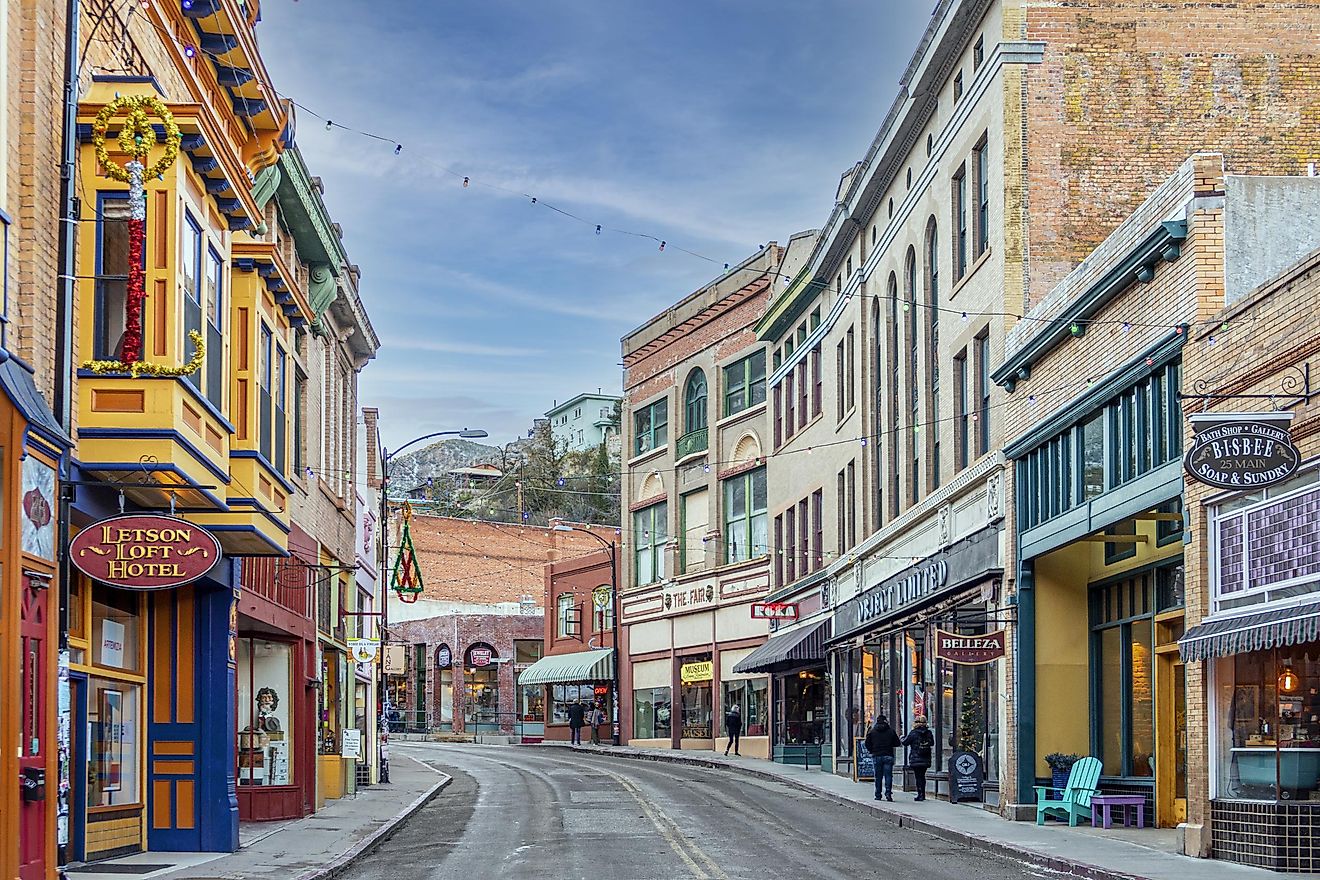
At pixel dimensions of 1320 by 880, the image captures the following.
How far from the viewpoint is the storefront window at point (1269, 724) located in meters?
18.2

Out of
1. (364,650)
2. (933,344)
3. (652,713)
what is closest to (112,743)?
(364,650)

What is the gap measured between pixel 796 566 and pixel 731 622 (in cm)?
669

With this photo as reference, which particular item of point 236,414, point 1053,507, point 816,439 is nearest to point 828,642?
point 816,439

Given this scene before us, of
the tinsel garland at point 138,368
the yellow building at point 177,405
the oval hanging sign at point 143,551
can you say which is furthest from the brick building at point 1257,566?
the yellow building at point 177,405

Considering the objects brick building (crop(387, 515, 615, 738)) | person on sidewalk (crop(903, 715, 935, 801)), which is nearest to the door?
person on sidewalk (crop(903, 715, 935, 801))

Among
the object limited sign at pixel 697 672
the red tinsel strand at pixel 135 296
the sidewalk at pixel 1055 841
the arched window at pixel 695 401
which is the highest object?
the arched window at pixel 695 401

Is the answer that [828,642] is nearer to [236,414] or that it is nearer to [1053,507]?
[1053,507]

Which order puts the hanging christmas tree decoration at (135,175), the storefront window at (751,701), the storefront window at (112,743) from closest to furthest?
1. the hanging christmas tree decoration at (135,175)
2. the storefront window at (112,743)
3. the storefront window at (751,701)

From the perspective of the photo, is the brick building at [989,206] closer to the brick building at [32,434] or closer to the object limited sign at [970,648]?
the object limited sign at [970,648]

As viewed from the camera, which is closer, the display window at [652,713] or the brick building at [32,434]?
the brick building at [32,434]

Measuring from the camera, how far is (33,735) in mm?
14766

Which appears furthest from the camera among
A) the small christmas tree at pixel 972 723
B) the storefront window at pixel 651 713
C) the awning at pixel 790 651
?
the storefront window at pixel 651 713

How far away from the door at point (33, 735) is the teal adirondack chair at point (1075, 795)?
568 inches

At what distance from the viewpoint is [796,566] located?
49.2 m
